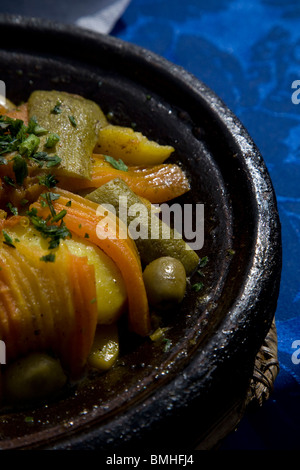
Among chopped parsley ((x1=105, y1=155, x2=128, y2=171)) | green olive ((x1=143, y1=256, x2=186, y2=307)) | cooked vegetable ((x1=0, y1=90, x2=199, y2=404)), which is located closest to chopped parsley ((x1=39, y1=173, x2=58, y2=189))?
cooked vegetable ((x1=0, y1=90, x2=199, y2=404))

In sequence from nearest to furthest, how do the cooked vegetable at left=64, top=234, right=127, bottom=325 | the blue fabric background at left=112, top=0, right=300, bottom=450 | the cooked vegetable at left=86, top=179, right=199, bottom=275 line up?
the cooked vegetable at left=64, top=234, right=127, bottom=325, the cooked vegetable at left=86, top=179, right=199, bottom=275, the blue fabric background at left=112, top=0, right=300, bottom=450

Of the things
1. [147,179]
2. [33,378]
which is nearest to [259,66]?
[147,179]

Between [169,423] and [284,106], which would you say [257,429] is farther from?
[284,106]

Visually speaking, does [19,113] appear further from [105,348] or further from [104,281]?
[105,348]

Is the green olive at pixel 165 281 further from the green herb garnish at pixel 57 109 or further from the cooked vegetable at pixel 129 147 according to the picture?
the green herb garnish at pixel 57 109

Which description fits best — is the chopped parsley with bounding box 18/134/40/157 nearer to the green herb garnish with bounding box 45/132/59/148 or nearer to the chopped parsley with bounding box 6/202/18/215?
the green herb garnish with bounding box 45/132/59/148
